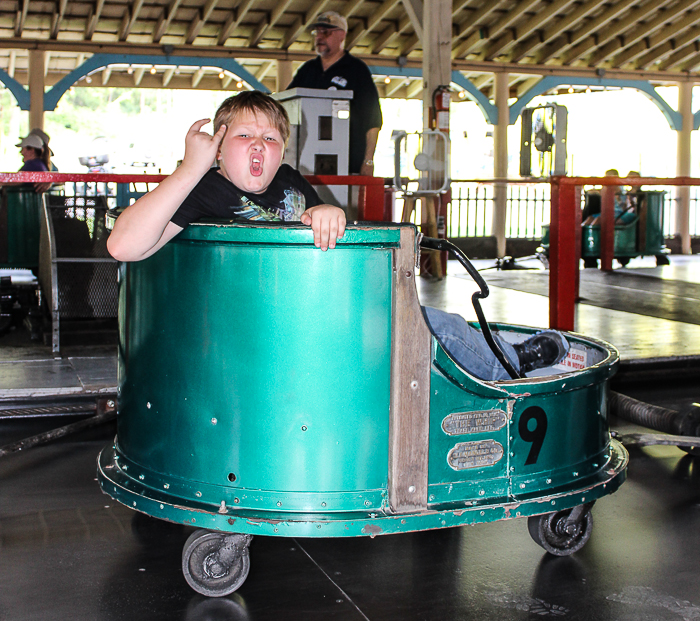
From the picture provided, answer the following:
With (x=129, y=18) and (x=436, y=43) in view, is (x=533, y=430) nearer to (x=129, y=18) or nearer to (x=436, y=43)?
(x=436, y=43)

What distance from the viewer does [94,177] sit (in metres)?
3.93

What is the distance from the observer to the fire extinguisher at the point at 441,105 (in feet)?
29.6

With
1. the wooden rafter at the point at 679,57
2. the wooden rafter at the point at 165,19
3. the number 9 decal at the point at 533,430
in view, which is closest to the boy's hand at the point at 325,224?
the number 9 decal at the point at 533,430

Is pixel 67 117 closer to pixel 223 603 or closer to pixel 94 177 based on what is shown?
pixel 94 177

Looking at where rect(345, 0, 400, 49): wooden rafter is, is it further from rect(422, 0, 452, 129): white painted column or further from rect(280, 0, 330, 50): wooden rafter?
rect(422, 0, 452, 129): white painted column

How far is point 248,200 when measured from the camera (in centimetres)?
217

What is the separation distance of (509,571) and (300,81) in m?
4.60

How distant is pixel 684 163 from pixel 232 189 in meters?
15.4

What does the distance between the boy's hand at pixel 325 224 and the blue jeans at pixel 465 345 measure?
0.50 metres

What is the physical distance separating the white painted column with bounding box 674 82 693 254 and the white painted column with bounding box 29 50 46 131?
1086cm

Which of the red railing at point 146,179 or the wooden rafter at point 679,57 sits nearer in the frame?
the red railing at point 146,179

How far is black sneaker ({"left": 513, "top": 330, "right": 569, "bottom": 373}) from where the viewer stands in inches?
98.0

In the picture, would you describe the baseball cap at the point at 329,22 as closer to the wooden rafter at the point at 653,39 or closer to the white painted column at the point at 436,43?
the white painted column at the point at 436,43

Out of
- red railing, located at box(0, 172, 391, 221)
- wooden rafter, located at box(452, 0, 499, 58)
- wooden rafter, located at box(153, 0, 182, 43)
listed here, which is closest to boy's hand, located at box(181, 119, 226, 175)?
red railing, located at box(0, 172, 391, 221)
